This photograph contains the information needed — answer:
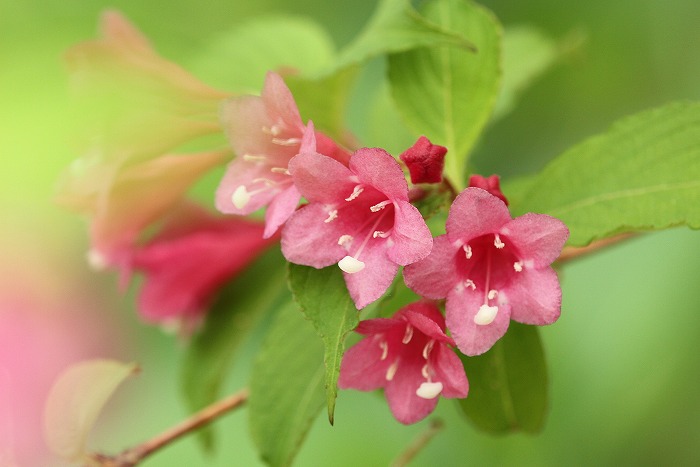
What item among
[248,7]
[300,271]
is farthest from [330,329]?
[248,7]

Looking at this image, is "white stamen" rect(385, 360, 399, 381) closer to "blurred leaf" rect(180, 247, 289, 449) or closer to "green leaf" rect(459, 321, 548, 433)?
"green leaf" rect(459, 321, 548, 433)

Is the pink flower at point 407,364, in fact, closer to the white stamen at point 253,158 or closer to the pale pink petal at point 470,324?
the pale pink petal at point 470,324

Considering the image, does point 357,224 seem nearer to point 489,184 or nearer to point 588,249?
point 489,184

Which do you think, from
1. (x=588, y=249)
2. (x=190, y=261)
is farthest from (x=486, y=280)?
(x=190, y=261)

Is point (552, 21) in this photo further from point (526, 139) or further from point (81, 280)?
point (81, 280)

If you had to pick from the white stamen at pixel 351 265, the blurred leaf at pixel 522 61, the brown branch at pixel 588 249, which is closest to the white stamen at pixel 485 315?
the white stamen at pixel 351 265

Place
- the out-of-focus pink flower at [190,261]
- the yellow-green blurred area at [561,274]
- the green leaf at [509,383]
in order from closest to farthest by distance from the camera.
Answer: the green leaf at [509,383] < the out-of-focus pink flower at [190,261] < the yellow-green blurred area at [561,274]
